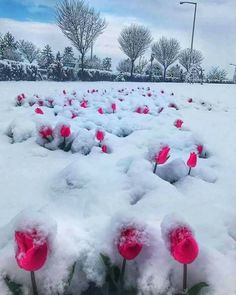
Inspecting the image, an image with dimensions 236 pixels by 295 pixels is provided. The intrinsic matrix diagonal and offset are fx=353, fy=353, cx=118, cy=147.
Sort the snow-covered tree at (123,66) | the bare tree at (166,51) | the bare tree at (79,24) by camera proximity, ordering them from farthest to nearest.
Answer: the snow-covered tree at (123,66) < the bare tree at (166,51) < the bare tree at (79,24)

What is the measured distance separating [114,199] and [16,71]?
18.2 metres

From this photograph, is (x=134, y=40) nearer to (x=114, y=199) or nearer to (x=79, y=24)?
(x=79, y=24)

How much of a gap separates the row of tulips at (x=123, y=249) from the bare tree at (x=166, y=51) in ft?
157

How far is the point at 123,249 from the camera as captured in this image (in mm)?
941

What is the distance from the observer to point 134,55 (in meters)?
39.3

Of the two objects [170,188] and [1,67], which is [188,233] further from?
[1,67]

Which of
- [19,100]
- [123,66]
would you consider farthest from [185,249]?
[123,66]

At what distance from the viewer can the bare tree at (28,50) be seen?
200ft

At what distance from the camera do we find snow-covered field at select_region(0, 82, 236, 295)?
3.50 feet

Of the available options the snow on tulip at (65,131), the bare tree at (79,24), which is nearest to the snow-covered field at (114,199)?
the snow on tulip at (65,131)

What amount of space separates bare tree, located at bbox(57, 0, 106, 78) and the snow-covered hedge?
9.44 meters

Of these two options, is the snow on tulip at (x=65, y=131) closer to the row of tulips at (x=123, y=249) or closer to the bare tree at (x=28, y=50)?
the row of tulips at (x=123, y=249)

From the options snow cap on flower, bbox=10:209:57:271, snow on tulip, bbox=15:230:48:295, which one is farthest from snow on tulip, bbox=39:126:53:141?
snow on tulip, bbox=15:230:48:295

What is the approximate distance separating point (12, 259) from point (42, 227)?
0.20m
